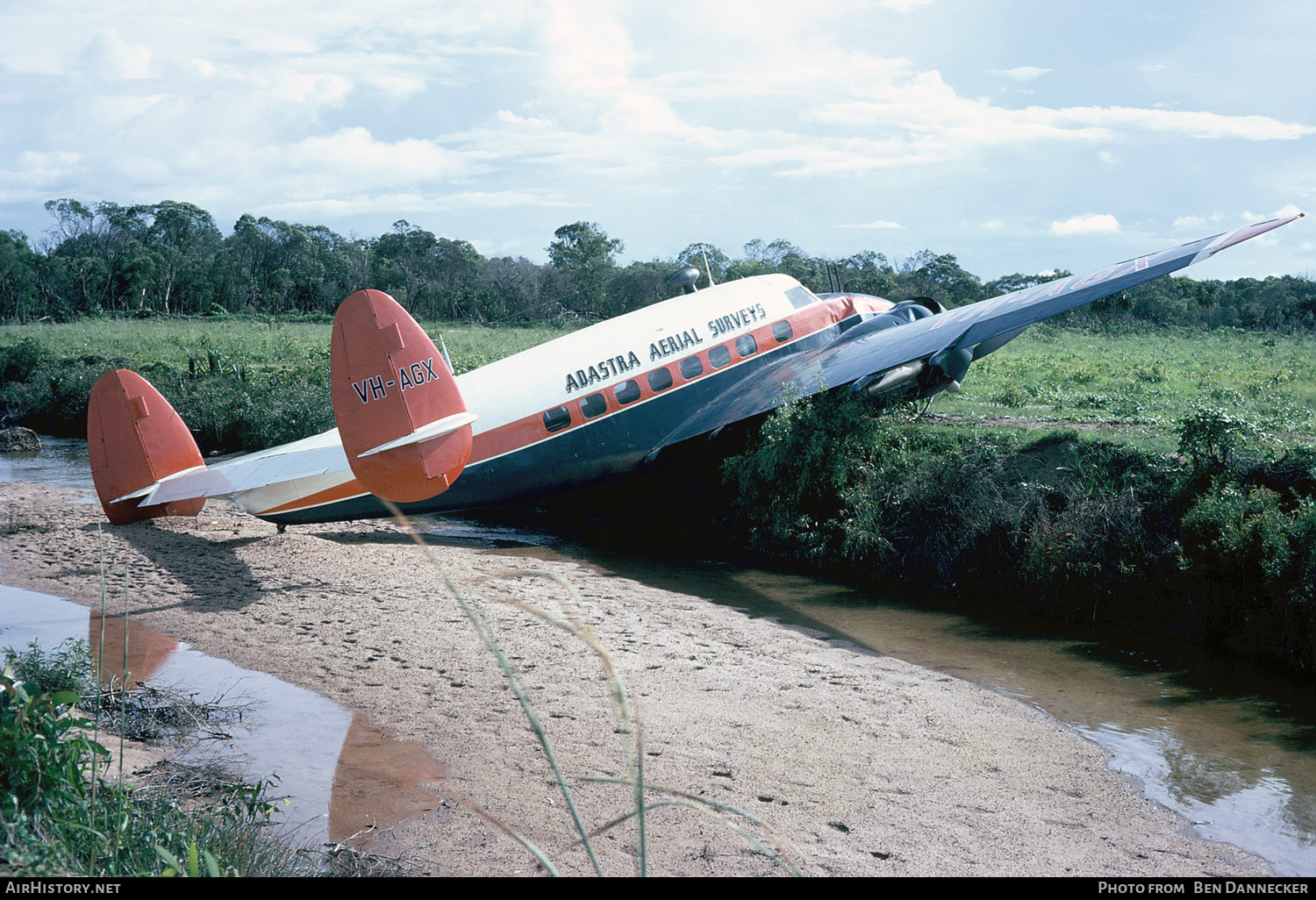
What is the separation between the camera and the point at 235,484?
14.2 m

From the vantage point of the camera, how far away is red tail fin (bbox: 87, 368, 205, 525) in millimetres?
14984

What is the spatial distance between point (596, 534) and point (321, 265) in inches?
2637

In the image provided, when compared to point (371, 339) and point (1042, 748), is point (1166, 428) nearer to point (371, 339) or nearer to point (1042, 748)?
point (1042, 748)

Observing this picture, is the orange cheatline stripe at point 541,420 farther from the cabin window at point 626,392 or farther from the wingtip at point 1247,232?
the wingtip at point 1247,232

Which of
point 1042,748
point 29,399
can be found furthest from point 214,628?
point 29,399

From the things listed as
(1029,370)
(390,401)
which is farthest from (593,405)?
(1029,370)

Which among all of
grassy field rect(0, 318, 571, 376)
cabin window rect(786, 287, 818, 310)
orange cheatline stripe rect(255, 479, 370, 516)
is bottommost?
orange cheatline stripe rect(255, 479, 370, 516)

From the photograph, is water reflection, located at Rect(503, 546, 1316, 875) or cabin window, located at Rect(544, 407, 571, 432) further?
cabin window, located at Rect(544, 407, 571, 432)

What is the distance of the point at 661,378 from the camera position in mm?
16172

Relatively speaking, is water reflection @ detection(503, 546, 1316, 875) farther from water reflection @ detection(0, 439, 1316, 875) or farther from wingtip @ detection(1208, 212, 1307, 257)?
wingtip @ detection(1208, 212, 1307, 257)

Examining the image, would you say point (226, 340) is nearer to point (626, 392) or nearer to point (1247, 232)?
A: point (626, 392)

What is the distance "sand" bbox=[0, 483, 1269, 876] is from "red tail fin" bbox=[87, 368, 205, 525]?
122cm

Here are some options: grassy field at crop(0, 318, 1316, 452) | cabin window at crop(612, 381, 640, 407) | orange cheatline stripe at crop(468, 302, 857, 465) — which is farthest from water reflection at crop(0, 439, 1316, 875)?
grassy field at crop(0, 318, 1316, 452)

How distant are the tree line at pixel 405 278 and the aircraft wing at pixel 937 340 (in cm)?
3208
